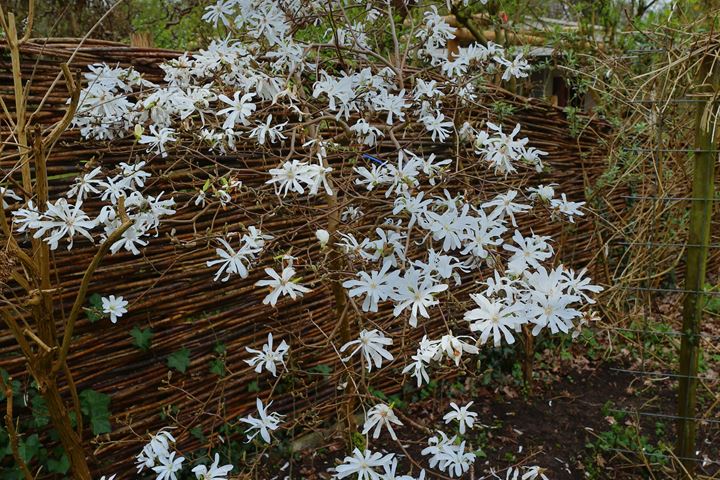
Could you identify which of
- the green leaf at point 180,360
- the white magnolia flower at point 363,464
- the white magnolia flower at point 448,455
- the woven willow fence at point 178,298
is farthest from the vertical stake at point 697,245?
the green leaf at point 180,360

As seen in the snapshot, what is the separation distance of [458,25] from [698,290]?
280cm

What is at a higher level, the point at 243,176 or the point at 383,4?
the point at 383,4

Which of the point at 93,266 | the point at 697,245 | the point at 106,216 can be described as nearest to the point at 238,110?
the point at 106,216

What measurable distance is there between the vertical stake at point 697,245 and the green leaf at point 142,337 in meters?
1.92

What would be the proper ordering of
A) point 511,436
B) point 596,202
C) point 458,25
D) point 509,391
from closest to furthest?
1. point 511,436
2. point 509,391
3. point 596,202
4. point 458,25

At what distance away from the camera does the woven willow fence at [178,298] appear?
6.24 feet

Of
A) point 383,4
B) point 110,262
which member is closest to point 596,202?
point 383,4

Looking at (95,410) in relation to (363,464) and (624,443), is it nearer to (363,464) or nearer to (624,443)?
(363,464)

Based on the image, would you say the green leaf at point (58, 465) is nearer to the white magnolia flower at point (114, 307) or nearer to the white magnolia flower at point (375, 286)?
the white magnolia flower at point (114, 307)

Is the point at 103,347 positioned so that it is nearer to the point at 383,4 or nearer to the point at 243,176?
the point at 243,176

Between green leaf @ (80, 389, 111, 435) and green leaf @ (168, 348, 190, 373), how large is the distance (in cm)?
27

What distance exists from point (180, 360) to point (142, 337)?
178 millimetres

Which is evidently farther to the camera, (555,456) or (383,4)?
(555,456)

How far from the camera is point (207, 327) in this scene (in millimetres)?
2324
